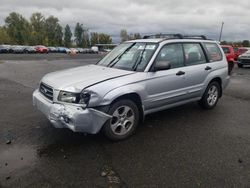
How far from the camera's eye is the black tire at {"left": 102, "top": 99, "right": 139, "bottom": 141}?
3.65 meters

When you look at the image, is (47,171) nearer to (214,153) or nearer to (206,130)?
(214,153)

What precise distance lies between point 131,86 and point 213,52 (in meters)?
2.91

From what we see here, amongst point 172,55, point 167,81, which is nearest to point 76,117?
point 167,81

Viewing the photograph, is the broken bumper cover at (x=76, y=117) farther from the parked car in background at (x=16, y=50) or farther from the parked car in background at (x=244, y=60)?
the parked car in background at (x=16, y=50)

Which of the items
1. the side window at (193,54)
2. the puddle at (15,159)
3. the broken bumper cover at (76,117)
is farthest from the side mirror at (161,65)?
the puddle at (15,159)

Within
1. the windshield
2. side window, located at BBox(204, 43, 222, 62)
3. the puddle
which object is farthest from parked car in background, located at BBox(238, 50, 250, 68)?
the puddle

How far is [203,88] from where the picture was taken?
5180 mm

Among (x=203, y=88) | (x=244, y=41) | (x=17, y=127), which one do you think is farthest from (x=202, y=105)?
(x=244, y=41)

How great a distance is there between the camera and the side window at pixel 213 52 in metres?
5.40

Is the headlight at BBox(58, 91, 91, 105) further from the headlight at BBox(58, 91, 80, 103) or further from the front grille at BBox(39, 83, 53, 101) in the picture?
the front grille at BBox(39, 83, 53, 101)

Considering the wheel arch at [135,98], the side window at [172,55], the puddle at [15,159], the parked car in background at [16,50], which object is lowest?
the parked car in background at [16,50]

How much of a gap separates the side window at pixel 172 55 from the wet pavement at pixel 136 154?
3.97ft

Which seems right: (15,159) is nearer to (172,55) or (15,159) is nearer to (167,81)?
(167,81)

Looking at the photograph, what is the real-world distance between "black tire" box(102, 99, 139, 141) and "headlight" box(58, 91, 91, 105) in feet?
1.46
